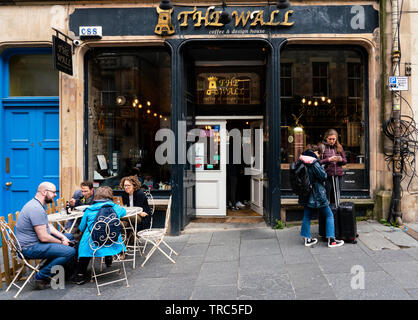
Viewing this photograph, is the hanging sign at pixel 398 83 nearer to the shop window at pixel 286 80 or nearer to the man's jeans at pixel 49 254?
the shop window at pixel 286 80

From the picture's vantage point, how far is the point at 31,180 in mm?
7641

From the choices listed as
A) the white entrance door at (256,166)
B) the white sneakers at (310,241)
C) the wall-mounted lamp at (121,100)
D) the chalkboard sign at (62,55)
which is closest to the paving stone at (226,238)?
the white sneakers at (310,241)

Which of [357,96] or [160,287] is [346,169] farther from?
[160,287]

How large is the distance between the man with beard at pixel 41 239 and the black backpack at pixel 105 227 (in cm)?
55

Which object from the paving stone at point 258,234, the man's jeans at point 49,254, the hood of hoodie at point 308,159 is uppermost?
the hood of hoodie at point 308,159

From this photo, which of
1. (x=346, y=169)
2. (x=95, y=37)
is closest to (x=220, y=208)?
(x=346, y=169)

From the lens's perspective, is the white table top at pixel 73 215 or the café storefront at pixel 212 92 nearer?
the white table top at pixel 73 215

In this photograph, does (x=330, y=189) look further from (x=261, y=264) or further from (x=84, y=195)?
(x=84, y=195)

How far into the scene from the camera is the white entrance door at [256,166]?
8508 millimetres

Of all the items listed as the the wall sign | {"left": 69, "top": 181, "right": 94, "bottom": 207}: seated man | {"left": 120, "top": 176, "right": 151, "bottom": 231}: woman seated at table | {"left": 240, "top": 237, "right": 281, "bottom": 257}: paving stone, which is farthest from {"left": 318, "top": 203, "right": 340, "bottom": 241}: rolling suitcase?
{"left": 69, "top": 181, "right": 94, "bottom": 207}: seated man

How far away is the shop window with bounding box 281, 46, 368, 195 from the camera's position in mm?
7387

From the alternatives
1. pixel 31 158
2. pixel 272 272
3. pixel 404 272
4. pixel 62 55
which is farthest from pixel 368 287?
pixel 31 158

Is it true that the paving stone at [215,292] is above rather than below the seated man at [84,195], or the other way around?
below

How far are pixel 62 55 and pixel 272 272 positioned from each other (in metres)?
5.83
